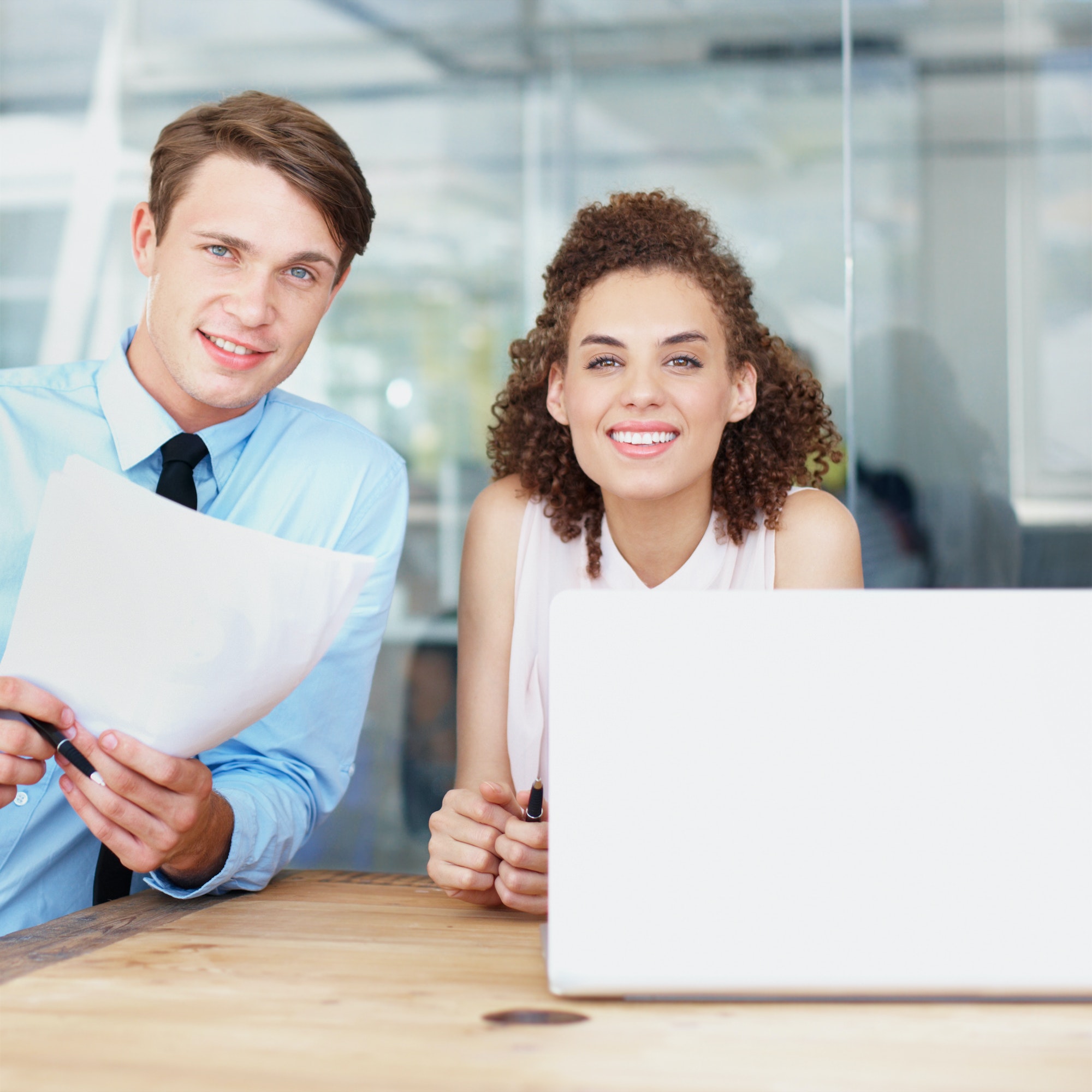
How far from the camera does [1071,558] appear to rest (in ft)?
9.07

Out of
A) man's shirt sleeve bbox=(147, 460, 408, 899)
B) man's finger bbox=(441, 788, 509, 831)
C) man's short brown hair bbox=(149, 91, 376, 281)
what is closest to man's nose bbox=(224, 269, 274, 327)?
man's short brown hair bbox=(149, 91, 376, 281)

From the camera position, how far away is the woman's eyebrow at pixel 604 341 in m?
1.52

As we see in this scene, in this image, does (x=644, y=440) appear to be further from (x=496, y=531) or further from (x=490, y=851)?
(x=490, y=851)

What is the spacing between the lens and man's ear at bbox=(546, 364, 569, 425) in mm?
1636

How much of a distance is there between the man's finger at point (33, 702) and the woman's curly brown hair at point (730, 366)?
854mm

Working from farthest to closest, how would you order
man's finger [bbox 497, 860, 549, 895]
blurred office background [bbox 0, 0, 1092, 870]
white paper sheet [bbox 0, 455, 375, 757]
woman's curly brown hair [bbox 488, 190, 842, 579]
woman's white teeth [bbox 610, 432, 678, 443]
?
1. blurred office background [bbox 0, 0, 1092, 870]
2. woman's curly brown hair [bbox 488, 190, 842, 579]
3. woman's white teeth [bbox 610, 432, 678, 443]
4. man's finger [bbox 497, 860, 549, 895]
5. white paper sheet [bbox 0, 455, 375, 757]

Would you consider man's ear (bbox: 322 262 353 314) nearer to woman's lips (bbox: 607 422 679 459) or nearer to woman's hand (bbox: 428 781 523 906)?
woman's lips (bbox: 607 422 679 459)

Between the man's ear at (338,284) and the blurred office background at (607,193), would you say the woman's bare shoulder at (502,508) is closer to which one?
the man's ear at (338,284)

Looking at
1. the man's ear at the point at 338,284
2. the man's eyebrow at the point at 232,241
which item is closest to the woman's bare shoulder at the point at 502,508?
the man's ear at the point at 338,284

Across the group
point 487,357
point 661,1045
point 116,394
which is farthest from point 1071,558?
point 661,1045

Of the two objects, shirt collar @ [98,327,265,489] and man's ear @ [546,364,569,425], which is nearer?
shirt collar @ [98,327,265,489]

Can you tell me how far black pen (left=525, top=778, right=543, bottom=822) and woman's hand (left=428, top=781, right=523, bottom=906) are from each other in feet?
0.08

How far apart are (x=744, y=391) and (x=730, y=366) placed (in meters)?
0.05

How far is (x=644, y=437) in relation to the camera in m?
1.50
